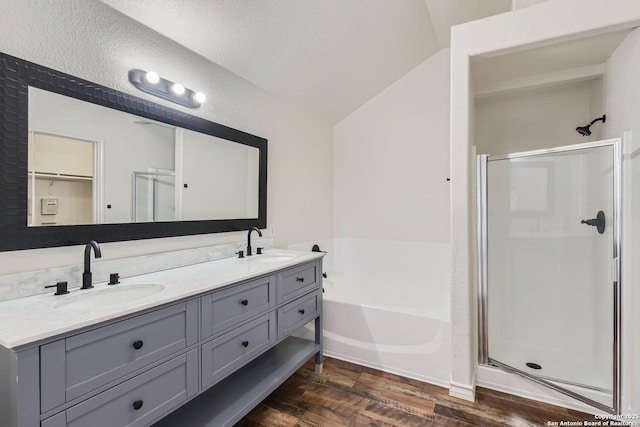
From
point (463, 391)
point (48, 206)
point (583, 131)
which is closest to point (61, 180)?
point (48, 206)

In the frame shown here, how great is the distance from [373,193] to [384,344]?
5.64 feet

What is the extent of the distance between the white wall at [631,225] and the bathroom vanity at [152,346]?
192 cm

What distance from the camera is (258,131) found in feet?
8.32

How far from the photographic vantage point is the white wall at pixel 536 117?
256 cm

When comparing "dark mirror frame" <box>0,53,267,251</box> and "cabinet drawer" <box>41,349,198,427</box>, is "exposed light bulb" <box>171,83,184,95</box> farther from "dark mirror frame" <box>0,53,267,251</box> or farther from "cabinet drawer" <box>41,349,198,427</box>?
"cabinet drawer" <box>41,349,198,427</box>

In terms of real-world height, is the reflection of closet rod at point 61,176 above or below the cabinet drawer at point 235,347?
above

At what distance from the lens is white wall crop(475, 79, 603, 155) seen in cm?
256

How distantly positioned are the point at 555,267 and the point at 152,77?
2839 mm

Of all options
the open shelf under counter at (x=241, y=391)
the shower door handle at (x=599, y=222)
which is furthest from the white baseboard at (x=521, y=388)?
the open shelf under counter at (x=241, y=391)

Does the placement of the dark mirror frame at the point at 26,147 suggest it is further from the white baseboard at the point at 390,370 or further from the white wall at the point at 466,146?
the white wall at the point at 466,146

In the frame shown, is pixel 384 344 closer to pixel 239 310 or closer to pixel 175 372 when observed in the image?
pixel 239 310

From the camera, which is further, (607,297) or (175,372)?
(607,297)

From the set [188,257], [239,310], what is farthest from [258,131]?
[239,310]

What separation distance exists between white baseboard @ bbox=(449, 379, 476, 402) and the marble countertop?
52.2 inches
